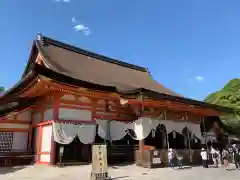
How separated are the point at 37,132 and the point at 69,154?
2.62 meters

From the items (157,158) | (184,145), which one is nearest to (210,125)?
(184,145)

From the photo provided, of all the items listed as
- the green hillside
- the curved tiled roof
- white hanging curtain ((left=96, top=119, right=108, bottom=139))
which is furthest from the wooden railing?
the green hillside

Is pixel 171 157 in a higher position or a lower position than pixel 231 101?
lower

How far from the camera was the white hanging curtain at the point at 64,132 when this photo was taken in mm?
12047

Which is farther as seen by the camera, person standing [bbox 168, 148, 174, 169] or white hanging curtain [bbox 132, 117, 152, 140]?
white hanging curtain [bbox 132, 117, 152, 140]

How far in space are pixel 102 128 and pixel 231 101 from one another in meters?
20.5

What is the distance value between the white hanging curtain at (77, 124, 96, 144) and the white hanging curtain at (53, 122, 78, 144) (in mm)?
323

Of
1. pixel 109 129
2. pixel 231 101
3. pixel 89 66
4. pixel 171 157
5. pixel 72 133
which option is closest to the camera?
pixel 171 157

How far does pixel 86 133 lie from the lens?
13.1 metres

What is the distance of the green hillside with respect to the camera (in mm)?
24719

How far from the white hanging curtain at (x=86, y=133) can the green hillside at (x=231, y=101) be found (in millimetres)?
17094

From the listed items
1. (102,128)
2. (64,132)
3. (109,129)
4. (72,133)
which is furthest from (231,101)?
(64,132)

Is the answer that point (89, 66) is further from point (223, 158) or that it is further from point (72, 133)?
point (223, 158)

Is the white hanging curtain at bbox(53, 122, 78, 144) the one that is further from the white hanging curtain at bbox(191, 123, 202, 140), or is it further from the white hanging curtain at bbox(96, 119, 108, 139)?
the white hanging curtain at bbox(191, 123, 202, 140)
